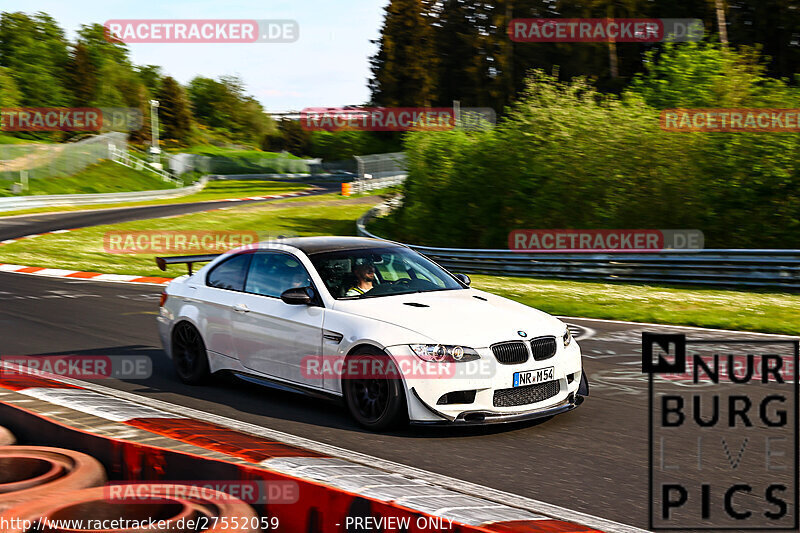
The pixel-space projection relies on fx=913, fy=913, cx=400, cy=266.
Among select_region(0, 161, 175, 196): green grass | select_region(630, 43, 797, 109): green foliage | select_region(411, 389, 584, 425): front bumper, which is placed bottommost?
select_region(411, 389, 584, 425): front bumper

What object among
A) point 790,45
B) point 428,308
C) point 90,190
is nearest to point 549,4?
point 790,45

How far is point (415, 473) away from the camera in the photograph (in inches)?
233

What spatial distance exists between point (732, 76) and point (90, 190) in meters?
41.9

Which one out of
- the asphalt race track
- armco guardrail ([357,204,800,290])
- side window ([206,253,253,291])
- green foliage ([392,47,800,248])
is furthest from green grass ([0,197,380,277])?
side window ([206,253,253,291])

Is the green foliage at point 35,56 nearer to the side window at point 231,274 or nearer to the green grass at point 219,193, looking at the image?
the green grass at point 219,193

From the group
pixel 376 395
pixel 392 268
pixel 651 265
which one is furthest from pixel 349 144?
pixel 376 395

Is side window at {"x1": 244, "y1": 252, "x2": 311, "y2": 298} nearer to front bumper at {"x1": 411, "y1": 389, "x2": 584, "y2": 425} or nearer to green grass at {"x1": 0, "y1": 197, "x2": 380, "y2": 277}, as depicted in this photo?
front bumper at {"x1": 411, "y1": 389, "x2": 584, "y2": 425}

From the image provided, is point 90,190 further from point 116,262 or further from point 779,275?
point 779,275

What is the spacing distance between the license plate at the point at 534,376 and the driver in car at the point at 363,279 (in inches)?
64.4

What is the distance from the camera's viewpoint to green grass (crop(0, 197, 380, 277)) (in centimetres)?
2384

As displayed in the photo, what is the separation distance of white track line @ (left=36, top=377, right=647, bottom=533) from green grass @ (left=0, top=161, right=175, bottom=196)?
43.0 metres

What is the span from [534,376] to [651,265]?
13.4m

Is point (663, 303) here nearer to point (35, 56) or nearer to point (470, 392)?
point (470, 392)

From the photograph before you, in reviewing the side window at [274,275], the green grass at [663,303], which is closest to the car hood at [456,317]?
the side window at [274,275]
